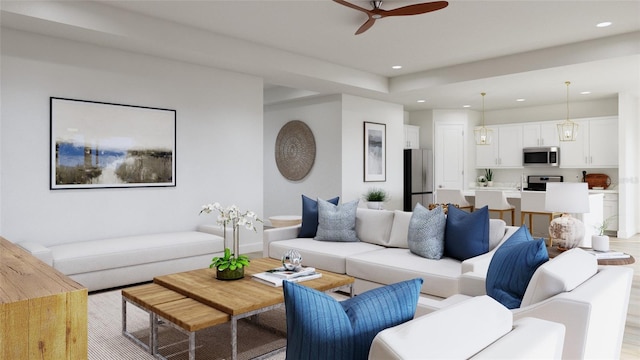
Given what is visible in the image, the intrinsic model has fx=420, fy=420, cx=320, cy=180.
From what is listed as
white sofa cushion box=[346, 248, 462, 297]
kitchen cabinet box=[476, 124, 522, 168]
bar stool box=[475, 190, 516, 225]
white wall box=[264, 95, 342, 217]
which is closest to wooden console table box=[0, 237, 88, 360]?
white sofa cushion box=[346, 248, 462, 297]

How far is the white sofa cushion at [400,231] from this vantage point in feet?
13.1

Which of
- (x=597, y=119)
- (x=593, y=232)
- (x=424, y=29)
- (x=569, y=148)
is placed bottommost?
(x=593, y=232)

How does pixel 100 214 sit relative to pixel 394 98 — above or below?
below

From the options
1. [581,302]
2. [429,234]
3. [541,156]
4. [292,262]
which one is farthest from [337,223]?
[541,156]

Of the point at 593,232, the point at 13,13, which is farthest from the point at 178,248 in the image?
the point at 593,232

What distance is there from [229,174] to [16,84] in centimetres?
250

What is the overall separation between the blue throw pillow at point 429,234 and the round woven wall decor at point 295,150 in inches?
158

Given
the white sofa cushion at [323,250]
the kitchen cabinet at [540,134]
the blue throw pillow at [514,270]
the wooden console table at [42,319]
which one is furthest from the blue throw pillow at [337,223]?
the kitchen cabinet at [540,134]

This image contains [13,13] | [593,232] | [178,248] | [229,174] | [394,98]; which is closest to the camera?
[13,13]

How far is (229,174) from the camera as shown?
564 centimetres

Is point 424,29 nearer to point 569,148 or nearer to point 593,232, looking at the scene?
point 593,232

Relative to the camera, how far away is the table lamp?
2980mm

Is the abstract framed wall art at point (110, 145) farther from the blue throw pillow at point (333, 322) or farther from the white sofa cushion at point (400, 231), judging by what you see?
the blue throw pillow at point (333, 322)

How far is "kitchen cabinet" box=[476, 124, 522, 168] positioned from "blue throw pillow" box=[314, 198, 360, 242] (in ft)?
18.2
